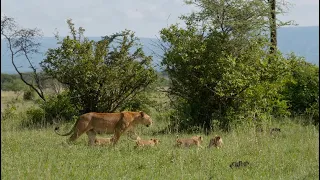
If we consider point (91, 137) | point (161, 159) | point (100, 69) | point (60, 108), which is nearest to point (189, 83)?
point (100, 69)

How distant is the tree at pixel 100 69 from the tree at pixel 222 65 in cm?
153

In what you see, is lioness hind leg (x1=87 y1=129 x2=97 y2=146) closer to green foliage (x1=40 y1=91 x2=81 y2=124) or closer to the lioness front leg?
the lioness front leg

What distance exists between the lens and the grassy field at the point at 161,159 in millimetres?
8406

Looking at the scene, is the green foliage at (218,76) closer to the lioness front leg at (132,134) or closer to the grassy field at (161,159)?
the lioness front leg at (132,134)

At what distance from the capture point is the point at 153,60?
61.7 feet

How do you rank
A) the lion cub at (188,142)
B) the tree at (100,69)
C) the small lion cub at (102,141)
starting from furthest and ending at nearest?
the tree at (100,69)
the small lion cub at (102,141)
the lion cub at (188,142)

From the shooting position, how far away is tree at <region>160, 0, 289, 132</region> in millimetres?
16516

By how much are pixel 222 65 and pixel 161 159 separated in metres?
7.16

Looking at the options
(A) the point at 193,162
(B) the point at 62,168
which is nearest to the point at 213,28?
(A) the point at 193,162

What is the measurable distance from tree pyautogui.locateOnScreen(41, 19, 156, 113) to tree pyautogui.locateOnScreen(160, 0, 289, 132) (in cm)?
153

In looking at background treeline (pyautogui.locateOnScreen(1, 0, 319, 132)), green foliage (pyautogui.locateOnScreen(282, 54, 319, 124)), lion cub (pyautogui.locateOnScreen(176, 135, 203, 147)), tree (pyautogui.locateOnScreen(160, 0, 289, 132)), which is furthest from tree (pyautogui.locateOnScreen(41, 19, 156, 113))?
lion cub (pyautogui.locateOnScreen(176, 135, 203, 147))

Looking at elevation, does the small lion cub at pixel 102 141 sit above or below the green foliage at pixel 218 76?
below

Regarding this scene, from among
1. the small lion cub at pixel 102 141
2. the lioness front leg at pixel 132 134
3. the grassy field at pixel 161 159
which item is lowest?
the grassy field at pixel 161 159

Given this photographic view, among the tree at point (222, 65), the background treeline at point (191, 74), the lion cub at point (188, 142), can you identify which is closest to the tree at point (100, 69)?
the background treeline at point (191, 74)
